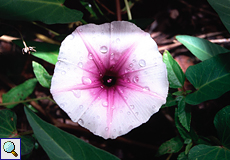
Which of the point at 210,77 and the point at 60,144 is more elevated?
the point at 210,77

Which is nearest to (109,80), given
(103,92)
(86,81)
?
(103,92)

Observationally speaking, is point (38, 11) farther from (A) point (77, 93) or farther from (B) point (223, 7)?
(B) point (223, 7)

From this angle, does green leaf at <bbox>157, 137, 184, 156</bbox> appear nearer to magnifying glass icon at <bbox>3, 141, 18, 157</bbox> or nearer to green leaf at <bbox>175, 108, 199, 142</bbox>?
green leaf at <bbox>175, 108, 199, 142</bbox>

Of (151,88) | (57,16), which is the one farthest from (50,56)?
(151,88)

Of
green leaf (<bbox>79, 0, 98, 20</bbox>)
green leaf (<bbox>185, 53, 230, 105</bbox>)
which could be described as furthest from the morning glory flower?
green leaf (<bbox>79, 0, 98, 20</bbox>)

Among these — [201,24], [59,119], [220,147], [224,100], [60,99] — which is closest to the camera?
[60,99]

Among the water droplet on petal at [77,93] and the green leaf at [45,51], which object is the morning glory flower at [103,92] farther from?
the green leaf at [45,51]

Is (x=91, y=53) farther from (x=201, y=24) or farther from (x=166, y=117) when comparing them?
(x=201, y=24)
